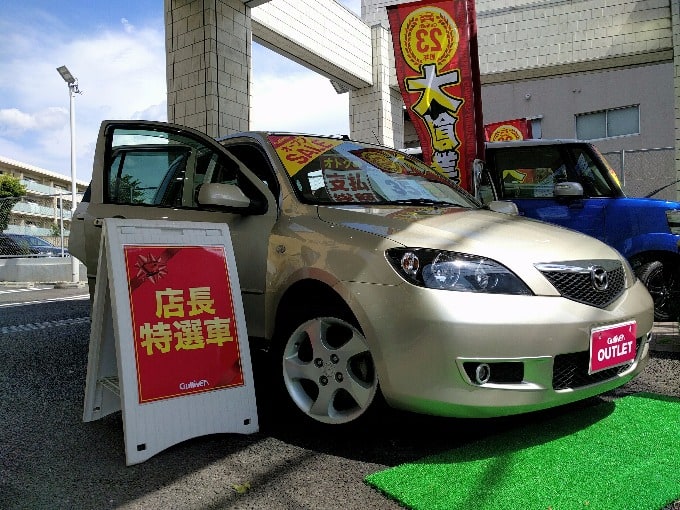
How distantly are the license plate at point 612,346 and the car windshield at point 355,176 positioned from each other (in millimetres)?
1176

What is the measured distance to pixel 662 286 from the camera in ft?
17.1

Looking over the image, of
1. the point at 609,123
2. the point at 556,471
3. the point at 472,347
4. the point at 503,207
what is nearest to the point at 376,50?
the point at 609,123

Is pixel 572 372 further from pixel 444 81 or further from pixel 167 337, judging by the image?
pixel 444 81

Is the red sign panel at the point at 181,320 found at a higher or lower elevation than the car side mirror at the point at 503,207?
lower

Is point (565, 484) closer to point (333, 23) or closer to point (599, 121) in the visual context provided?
point (333, 23)

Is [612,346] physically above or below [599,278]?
below

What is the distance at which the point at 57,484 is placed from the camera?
7.11ft

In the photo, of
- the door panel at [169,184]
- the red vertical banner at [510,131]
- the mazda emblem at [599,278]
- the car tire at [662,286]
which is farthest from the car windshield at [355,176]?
the red vertical banner at [510,131]

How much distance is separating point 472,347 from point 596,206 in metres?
3.57

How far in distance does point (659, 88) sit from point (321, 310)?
51.8ft

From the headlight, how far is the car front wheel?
1.23 ft

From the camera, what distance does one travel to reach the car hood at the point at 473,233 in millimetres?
2332

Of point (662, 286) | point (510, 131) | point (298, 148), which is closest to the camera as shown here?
point (298, 148)

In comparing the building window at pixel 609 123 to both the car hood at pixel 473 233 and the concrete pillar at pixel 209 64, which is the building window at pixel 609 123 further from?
the car hood at pixel 473 233
